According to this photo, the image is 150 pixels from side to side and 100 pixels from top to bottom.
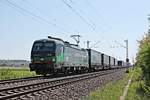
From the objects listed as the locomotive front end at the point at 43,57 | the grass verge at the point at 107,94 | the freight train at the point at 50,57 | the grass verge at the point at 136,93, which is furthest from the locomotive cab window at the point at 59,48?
the grass verge at the point at 107,94

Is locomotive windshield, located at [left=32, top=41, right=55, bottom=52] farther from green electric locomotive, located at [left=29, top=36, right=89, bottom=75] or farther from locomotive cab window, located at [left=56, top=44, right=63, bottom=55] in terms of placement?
locomotive cab window, located at [left=56, top=44, right=63, bottom=55]

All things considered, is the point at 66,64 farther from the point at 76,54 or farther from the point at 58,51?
the point at 76,54

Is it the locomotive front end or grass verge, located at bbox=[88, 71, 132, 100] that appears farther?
the locomotive front end

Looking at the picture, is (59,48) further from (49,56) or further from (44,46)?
(49,56)

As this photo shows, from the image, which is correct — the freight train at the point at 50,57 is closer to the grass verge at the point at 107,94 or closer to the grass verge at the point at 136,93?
the grass verge at the point at 136,93

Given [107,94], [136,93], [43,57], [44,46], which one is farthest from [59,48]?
[136,93]

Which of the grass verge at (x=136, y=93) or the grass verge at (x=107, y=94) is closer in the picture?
the grass verge at (x=136, y=93)

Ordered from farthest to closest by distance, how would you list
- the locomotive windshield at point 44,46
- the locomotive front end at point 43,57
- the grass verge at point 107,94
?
the locomotive windshield at point 44,46
the locomotive front end at point 43,57
the grass verge at point 107,94

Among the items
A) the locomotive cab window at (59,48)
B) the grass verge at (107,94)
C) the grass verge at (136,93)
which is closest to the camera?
the grass verge at (136,93)

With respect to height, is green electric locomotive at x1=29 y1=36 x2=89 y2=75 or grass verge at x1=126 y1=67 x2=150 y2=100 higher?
green electric locomotive at x1=29 y1=36 x2=89 y2=75

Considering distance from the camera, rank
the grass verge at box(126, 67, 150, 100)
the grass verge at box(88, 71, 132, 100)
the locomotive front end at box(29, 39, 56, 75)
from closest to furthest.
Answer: the grass verge at box(126, 67, 150, 100), the grass verge at box(88, 71, 132, 100), the locomotive front end at box(29, 39, 56, 75)

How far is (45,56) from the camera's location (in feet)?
110

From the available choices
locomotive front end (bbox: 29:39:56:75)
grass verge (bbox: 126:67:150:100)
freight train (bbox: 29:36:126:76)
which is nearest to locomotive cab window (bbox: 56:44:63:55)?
freight train (bbox: 29:36:126:76)

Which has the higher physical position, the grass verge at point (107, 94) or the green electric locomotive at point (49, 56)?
the green electric locomotive at point (49, 56)
